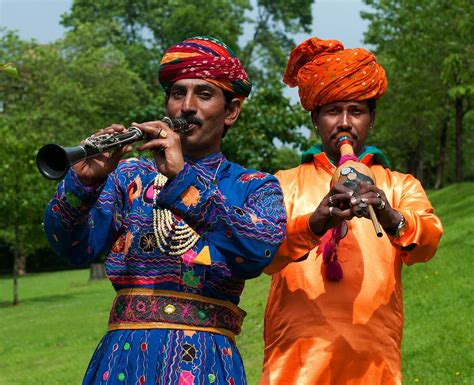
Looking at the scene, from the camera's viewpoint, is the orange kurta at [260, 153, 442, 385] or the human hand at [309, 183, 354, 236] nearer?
the human hand at [309, 183, 354, 236]

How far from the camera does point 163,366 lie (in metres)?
3.11

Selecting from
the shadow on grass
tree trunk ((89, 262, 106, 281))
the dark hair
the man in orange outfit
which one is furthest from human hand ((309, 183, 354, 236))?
tree trunk ((89, 262, 106, 281))

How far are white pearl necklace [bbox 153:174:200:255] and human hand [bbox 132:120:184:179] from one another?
248 mm

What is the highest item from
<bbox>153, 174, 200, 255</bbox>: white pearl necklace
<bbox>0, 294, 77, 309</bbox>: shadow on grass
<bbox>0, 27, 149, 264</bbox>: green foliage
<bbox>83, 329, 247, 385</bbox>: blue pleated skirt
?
<bbox>0, 27, 149, 264</bbox>: green foliage

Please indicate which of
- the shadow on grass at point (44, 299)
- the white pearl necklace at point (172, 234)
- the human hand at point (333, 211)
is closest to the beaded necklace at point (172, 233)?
the white pearl necklace at point (172, 234)

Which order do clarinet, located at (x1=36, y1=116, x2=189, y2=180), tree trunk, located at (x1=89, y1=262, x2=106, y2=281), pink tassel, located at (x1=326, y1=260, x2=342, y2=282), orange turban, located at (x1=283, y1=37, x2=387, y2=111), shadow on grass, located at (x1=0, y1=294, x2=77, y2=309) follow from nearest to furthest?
clarinet, located at (x1=36, y1=116, x2=189, y2=180) → pink tassel, located at (x1=326, y1=260, x2=342, y2=282) → orange turban, located at (x1=283, y1=37, x2=387, y2=111) → shadow on grass, located at (x1=0, y1=294, x2=77, y2=309) → tree trunk, located at (x1=89, y1=262, x2=106, y2=281)

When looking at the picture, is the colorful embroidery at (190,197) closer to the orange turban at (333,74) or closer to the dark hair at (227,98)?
the dark hair at (227,98)

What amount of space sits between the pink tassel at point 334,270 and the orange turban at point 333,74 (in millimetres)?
761

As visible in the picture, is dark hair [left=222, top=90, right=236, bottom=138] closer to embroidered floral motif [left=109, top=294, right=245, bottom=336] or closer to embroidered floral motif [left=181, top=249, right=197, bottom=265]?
embroidered floral motif [left=181, top=249, right=197, bottom=265]

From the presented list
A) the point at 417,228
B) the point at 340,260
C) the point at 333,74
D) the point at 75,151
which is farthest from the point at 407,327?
the point at 75,151

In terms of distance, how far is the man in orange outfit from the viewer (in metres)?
4.05

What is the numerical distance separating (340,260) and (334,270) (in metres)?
0.08

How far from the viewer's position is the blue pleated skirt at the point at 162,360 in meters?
3.11

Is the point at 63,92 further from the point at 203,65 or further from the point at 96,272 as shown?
the point at 203,65
